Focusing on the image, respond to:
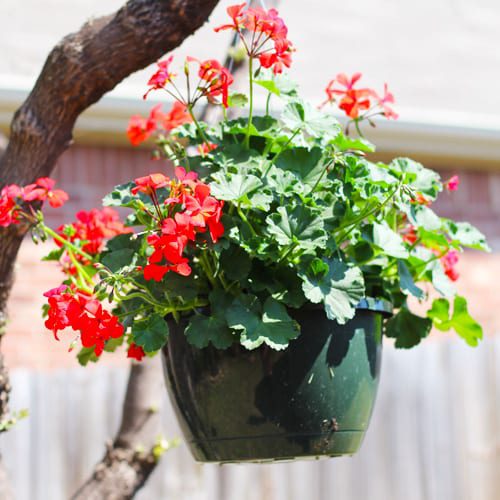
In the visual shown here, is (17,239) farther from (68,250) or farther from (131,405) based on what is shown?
(131,405)

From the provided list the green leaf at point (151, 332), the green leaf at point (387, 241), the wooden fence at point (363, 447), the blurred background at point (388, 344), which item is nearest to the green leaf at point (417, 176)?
the green leaf at point (387, 241)

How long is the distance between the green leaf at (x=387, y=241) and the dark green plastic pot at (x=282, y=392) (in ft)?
0.30

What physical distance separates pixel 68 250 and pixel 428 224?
664 mm

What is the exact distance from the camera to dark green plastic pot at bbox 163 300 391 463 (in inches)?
67.7

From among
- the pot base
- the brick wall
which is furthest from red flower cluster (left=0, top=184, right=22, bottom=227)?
the brick wall

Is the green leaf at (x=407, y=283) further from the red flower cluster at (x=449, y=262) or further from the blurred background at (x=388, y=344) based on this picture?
the blurred background at (x=388, y=344)

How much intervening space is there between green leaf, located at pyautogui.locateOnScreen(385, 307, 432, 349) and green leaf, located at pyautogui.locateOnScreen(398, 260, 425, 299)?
0.28 feet

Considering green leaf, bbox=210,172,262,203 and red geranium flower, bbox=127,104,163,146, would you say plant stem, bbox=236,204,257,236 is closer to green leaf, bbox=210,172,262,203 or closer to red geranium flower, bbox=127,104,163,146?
green leaf, bbox=210,172,262,203

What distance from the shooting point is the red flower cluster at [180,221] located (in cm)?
155

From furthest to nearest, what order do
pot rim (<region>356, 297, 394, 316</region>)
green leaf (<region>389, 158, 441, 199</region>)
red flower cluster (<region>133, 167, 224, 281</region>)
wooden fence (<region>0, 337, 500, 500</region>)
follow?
wooden fence (<region>0, 337, 500, 500</region>)
green leaf (<region>389, 158, 441, 199</region>)
pot rim (<region>356, 297, 394, 316</region>)
red flower cluster (<region>133, 167, 224, 281</region>)

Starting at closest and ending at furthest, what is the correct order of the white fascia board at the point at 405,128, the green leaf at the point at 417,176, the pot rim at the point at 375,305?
1. the pot rim at the point at 375,305
2. the green leaf at the point at 417,176
3. the white fascia board at the point at 405,128

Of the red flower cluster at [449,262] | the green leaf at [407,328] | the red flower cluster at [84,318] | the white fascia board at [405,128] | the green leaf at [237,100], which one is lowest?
the red flower cluster at [84,318]

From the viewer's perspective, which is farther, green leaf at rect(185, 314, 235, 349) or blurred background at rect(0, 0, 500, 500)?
blurred background at rect(0, 0, 500, 500)

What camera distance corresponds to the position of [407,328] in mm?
1970
